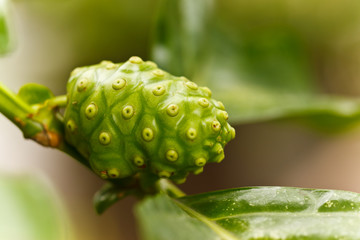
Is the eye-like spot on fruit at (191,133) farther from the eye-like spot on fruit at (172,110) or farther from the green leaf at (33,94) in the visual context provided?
the green leaf at (33,94)

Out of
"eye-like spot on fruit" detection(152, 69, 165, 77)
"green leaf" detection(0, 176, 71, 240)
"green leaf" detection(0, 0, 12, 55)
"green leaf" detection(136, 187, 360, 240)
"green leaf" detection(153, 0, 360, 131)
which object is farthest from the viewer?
"green leaf" detection(0, 176, 71, 240)

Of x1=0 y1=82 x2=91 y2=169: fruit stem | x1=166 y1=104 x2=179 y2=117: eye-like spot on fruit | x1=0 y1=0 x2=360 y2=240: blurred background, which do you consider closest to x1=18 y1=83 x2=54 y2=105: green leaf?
x1=0 y1=82 x2=91 y2=169: fruit stem

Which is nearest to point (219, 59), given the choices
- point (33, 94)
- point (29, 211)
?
point (29, 211)

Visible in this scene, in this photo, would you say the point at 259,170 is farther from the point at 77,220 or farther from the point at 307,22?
the point at 77,220

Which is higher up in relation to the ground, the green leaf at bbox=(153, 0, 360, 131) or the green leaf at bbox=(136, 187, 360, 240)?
the green leaf at bbox=(153, 0, 360, 131)

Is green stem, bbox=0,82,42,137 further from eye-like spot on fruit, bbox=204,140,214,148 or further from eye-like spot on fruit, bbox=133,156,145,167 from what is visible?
eye-like spot on fruit, bbox=204,140,214,148

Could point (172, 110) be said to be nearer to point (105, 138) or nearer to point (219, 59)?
point (105, 138)

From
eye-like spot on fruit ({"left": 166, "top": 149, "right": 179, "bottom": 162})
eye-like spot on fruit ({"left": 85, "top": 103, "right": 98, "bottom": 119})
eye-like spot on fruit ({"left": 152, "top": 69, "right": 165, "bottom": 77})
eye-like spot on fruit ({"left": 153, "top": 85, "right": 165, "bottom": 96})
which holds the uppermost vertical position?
eye-like spot on fruit ({"left": 152, "top": 69, "right": 165, "bottom": 77})
